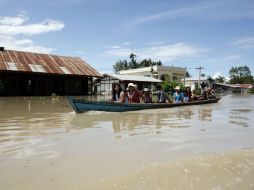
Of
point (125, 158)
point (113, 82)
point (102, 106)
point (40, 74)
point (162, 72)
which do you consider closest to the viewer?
point (125, 158)

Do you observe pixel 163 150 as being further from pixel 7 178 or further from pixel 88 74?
pixel 88 74

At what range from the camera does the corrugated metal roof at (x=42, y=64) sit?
24.9 meters

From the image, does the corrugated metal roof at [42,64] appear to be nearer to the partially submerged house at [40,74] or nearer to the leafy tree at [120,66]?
the partially submerged house at [40,74]

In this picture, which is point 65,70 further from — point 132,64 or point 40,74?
point 132,64

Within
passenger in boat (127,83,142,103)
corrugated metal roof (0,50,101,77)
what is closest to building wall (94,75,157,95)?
corrugated metal roof (0,50,101,77)

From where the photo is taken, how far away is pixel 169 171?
4496 millimetres

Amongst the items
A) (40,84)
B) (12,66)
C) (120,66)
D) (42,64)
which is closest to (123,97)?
(12,66)

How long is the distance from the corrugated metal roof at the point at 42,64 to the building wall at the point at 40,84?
2.55 ft

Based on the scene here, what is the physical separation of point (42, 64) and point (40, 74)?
189cm

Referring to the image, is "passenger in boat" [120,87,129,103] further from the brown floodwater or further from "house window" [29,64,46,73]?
"house window" [29,64,46,73]

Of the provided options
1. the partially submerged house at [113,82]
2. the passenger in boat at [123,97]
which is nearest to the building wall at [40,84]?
the partially submerged house at [113,82]

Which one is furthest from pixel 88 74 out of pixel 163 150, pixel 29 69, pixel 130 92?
pixel 163 150

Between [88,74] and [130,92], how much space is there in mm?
13782

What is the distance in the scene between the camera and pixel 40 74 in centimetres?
2550
